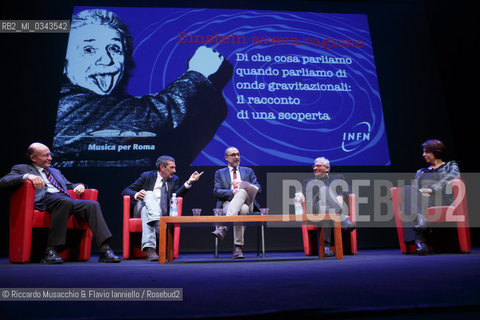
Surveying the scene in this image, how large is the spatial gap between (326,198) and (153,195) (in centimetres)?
165

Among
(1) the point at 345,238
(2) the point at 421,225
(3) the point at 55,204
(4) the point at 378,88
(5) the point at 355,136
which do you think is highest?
(4) the point at 378,88

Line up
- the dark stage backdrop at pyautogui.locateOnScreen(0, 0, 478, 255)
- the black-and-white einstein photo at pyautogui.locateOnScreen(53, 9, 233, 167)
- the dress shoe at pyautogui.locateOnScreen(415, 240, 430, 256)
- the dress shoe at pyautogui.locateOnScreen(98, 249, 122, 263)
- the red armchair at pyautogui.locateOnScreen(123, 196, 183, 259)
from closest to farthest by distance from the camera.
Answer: the dress shoe at pyautogui.locateOnScreen(98, 249, 122, 263), the dress shoe at pyautogui.locateOnScreen(415, 240, 430, 256), the red armchair at pyautogui.locateOnScreen(123, 196, 183, 259), the black-and-white einstein photo at pyautogui.locateOnScreen(53, 9, 233, 167), the dark stage backdrop at pyautogui.locateOnScreen(0, 0, 478, 255)

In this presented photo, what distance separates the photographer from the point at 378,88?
17.4ft

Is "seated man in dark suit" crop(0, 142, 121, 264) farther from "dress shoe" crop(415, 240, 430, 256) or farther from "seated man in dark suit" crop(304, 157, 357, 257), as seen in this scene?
"dress shoe" crop(415, 240, 430, 256)

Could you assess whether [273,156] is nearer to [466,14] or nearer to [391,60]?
[391,60]

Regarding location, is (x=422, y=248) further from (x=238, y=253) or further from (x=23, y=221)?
(x=23, y=221)

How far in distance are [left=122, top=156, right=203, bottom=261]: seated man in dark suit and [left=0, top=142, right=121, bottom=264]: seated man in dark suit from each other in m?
0.43

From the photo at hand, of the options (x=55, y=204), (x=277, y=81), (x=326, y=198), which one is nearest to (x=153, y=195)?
(x=55, y=204)

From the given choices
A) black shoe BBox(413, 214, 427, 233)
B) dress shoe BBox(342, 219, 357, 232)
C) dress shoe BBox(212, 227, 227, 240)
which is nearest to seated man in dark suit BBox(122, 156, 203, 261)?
dress shoe BBox(212, 227, 227, 240)

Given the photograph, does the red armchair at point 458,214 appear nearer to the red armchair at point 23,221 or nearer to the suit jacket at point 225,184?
the suit jacket at point 225,184

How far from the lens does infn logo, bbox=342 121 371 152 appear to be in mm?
5035

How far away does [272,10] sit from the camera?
17.9 ft

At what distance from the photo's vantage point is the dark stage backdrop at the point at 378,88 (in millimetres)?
4867

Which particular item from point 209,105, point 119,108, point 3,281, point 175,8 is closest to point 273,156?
point 209,105
